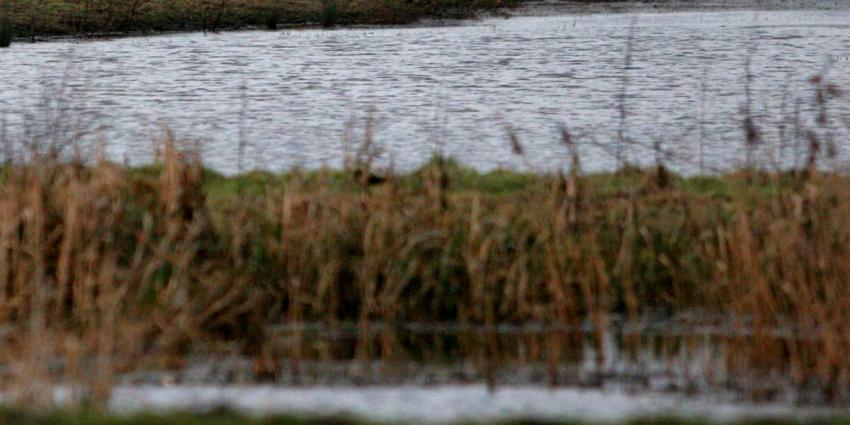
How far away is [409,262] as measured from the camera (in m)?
11.8

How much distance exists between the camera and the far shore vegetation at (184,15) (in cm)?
3712

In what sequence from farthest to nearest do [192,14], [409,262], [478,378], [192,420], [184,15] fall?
[192,14] < [184,15] < [409,262] < [478,378] < [192,420]

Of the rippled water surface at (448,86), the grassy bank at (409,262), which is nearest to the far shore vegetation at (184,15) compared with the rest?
the rippled water surface at (448,86)

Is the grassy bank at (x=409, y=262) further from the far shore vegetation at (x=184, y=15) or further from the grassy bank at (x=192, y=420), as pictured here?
the far shore vegetation at (x=184, y=15)

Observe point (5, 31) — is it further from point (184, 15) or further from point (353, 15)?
point (353, 15)

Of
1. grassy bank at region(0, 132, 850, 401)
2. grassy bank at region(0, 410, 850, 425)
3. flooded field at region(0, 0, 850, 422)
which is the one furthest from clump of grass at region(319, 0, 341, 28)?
grassy bank at region(0, 410, 850, 425)

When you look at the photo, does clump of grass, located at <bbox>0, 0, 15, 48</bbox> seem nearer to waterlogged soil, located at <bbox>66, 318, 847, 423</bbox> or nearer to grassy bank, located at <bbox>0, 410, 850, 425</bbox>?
waterlogged soil, located at <bbox>66, 318, 847, 423</bbox>

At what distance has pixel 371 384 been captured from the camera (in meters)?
10.4

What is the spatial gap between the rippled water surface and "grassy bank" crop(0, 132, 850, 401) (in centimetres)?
379

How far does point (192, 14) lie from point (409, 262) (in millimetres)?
29375

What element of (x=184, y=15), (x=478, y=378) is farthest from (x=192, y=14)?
(x=478, y=378)

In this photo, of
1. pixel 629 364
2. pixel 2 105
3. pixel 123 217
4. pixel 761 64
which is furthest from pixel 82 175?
pixel 761 64

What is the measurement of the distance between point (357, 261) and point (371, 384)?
1.60 meters

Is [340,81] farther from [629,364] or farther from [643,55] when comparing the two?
[629,364]
